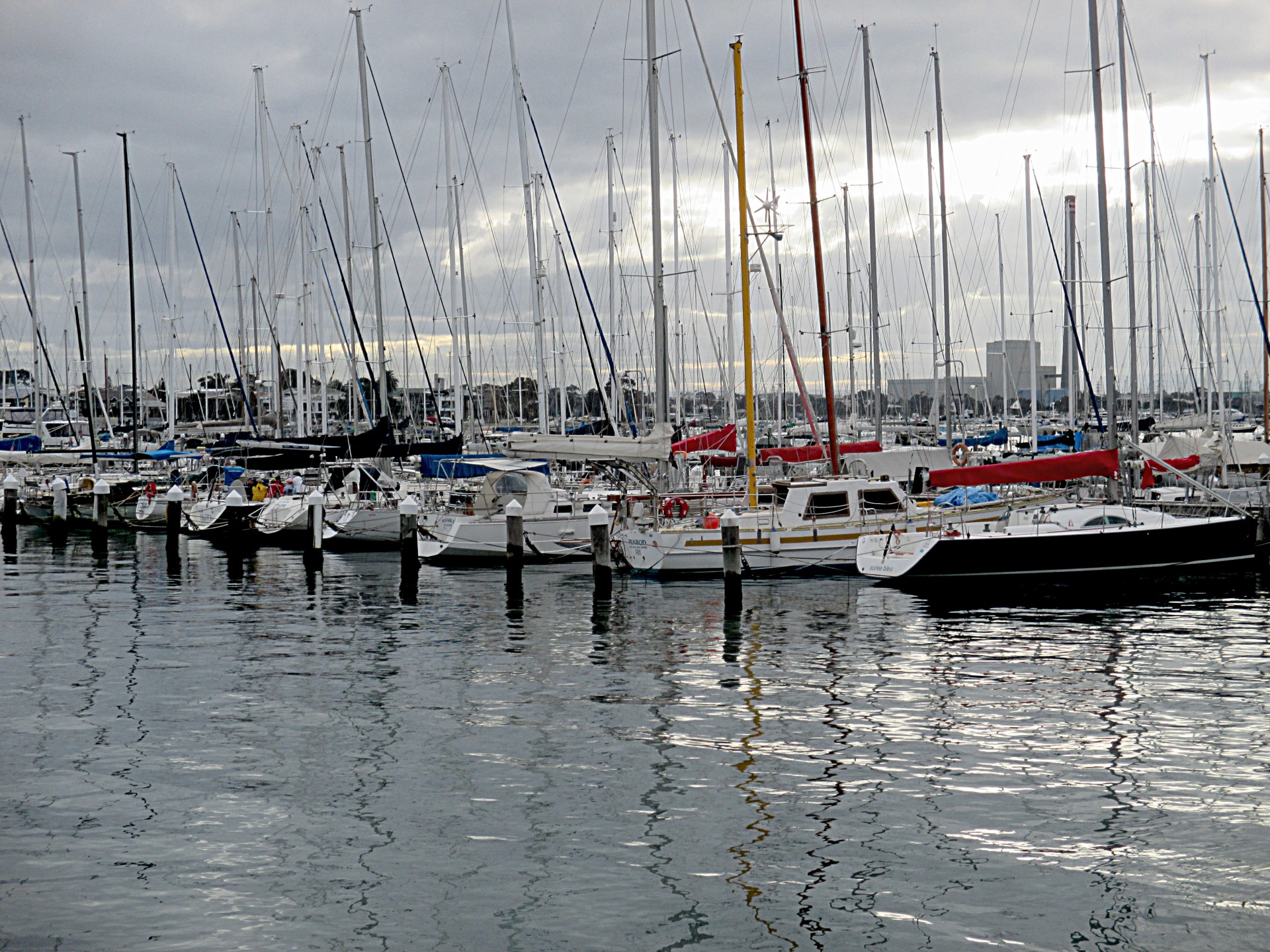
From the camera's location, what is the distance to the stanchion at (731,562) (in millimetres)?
23562

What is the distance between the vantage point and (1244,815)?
430 inches

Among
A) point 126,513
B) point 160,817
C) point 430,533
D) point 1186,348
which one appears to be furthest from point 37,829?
point 1186,348

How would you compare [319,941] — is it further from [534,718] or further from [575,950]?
[534,718]

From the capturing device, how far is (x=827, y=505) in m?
28.4

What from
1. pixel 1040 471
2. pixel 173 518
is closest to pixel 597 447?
pixel 1040 471

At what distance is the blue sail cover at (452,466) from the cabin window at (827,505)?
8.57 metres

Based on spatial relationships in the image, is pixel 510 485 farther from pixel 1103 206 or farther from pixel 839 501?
pixel 1103 206

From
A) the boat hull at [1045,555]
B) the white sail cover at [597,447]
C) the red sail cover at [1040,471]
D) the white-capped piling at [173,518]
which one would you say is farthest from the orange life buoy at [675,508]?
the white-capped piling at [173,518]

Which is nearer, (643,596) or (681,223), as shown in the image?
(643,596)

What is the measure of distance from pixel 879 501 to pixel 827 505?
4.29 feet

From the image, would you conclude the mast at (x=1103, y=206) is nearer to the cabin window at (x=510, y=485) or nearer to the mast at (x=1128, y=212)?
the mast at (x=1128, y=212)

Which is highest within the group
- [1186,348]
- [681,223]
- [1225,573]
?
[681,223]

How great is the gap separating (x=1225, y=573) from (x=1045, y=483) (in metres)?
9.70

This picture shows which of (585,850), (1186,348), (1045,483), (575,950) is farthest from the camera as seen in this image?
(1186,348)
